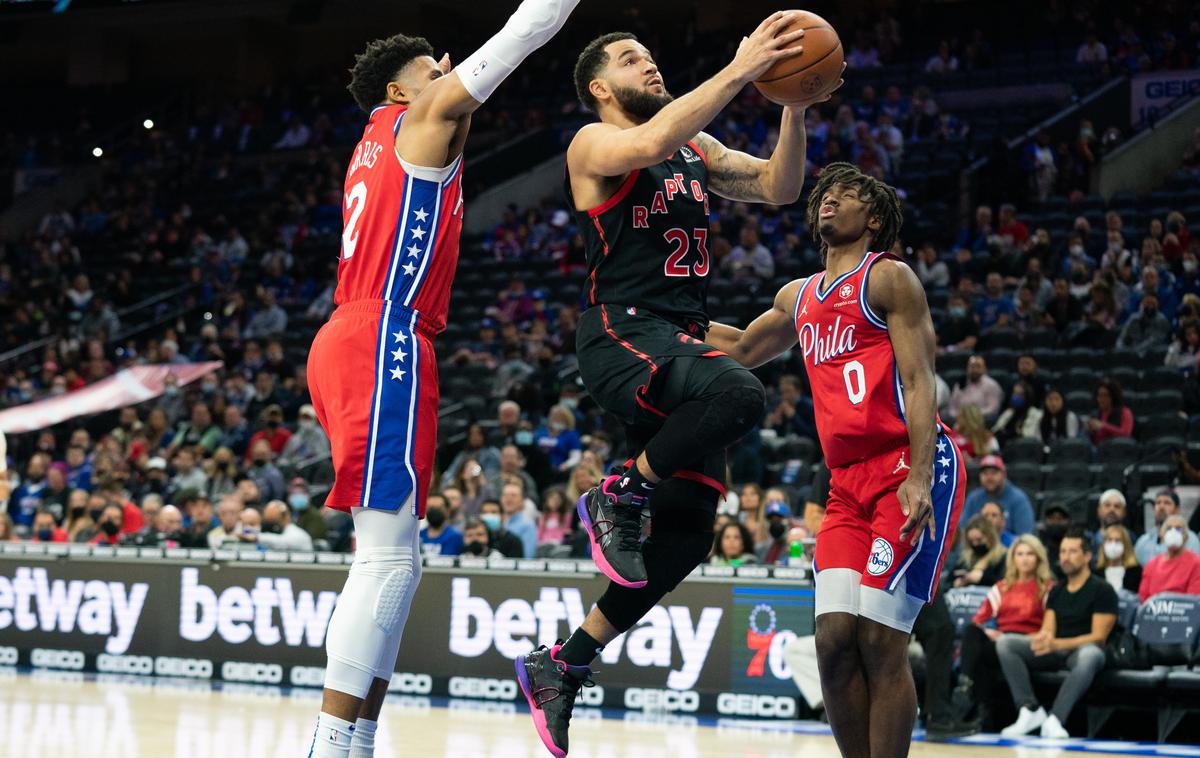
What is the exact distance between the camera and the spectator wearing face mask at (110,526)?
13.9 meters

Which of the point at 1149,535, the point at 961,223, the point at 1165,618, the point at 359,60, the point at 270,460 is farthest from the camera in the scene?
the point at 961,223

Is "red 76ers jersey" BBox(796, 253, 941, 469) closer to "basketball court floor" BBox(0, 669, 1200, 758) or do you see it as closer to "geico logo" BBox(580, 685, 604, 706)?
"basketball court floor" BBox(0, 669, 1200, 758)

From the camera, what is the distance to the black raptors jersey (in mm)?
4832

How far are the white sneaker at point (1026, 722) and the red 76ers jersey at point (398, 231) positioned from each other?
6382 millimetres

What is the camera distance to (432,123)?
4.64m

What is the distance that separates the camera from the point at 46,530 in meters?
14.7

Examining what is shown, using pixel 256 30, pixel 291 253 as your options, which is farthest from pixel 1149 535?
pixel 256 30

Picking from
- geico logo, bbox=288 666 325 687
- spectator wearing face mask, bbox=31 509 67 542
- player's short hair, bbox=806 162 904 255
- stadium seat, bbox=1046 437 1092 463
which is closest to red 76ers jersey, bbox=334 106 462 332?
player's short hair, bbox=806 162 904 255

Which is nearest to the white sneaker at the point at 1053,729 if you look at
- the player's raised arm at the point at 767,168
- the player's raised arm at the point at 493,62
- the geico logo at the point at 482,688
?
the geico logo at the point at 482,688

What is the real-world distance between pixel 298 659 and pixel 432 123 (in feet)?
26.0

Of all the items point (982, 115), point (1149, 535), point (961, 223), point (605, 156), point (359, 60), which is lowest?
point (1149, 535)

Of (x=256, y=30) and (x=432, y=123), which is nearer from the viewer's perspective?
(x=432, y=123)

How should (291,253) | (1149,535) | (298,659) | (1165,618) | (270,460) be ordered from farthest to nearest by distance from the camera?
1. (291,253)
2. (270,460)
3. (298,659)
4. (1149,535)
5. (1165,618)

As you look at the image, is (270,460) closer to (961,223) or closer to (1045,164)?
(961,223)
